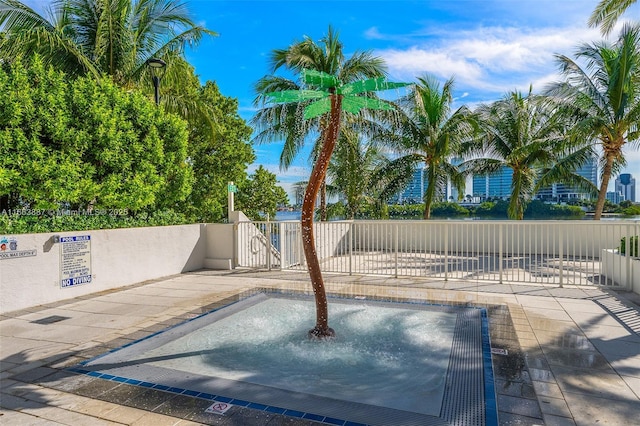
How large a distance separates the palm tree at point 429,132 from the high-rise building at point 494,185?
112 inches

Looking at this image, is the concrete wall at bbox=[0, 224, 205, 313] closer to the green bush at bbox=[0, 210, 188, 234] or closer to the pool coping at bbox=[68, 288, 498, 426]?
the green bush at bbox=[0, 210, 188, 234]

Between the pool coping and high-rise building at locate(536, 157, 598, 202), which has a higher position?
high-rise building at locate(536, 157, 598, 202)

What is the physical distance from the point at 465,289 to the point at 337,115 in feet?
14.7

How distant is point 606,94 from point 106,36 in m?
14.1

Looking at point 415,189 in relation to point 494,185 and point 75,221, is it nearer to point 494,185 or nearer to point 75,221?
point 494,185

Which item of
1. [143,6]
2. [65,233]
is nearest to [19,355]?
[65,233]

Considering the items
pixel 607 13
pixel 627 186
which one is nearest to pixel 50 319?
pixel 607 13

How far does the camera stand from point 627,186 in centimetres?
1778

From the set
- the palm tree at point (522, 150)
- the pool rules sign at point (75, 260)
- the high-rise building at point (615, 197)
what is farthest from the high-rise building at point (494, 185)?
the pool rules sign at point (75, 260)

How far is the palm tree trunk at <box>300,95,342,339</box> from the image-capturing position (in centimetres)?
439

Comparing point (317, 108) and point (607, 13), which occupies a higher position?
point (607, 13)

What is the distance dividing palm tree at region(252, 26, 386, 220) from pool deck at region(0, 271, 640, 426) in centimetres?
649

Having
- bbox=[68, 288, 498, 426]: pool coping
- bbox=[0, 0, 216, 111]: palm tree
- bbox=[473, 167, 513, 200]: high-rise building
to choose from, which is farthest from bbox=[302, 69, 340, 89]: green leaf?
bbox=[473, 167, 513, 200]: high-rise building

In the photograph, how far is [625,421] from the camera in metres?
2.61
